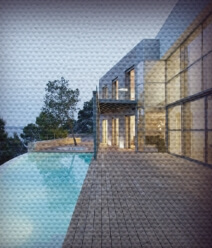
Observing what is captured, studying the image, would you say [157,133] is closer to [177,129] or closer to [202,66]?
[177,129]

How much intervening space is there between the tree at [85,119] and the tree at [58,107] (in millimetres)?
1664

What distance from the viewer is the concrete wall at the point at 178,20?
3232mm

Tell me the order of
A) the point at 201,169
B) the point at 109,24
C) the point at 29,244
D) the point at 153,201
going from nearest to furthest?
the point at 29,244, the point at 109,24, the point at 153,201, the point at 201,169

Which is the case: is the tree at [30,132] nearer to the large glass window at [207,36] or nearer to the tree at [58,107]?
the tree at [58,107]

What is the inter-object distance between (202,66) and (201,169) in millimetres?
1607

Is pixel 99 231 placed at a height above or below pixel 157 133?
below

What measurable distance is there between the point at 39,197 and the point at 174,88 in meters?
3.41

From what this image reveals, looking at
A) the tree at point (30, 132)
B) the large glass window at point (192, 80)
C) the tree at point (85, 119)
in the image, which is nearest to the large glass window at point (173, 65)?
the large glass window at point (192, 80)

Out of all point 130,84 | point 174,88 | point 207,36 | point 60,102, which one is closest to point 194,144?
point 174,88

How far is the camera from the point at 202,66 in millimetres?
3484

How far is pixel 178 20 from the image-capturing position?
12.9ft

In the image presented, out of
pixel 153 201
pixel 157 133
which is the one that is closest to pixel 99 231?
pixel 153 201

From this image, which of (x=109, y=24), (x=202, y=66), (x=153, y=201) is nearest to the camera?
(x=109, y=24)

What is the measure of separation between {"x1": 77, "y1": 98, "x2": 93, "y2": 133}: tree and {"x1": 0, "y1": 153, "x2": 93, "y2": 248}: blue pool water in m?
3.94
